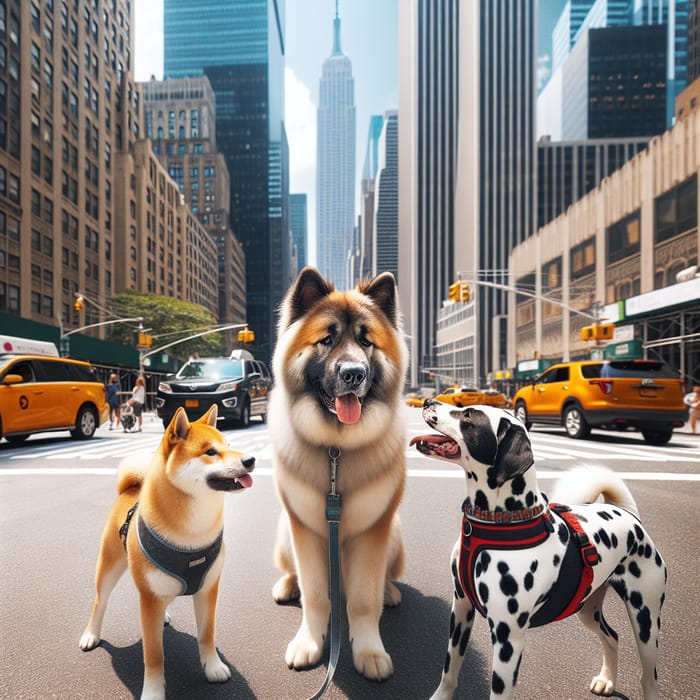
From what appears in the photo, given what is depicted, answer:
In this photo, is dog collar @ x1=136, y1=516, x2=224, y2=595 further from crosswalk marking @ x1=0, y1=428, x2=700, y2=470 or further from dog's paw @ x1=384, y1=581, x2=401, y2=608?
crosswalk marking @ x1=0, y1=428, x2=700, y2=470

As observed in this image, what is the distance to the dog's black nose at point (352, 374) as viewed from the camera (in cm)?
183

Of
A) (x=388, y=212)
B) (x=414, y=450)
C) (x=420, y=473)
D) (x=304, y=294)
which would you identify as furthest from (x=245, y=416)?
(x=388, y=212)

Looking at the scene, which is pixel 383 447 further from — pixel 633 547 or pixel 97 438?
pixel 97 438

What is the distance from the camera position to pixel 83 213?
133ft

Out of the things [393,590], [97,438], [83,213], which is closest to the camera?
[393,590]

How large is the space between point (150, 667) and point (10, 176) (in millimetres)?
37895

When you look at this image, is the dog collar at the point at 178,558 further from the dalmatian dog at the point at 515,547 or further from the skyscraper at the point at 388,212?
the skyscraper at the point at 388,212

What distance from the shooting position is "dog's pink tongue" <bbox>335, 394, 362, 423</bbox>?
6.22ft

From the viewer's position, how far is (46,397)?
385 inches

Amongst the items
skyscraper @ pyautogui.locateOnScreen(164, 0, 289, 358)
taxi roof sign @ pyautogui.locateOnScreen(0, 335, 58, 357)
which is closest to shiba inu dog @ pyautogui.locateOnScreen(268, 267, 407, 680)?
taxi roof sign @ pyautogui.locateOnScreen(0, 335, 58, 357)

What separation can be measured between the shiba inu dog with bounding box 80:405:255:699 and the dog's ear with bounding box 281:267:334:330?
58cm

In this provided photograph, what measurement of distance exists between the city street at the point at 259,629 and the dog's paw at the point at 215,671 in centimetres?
3

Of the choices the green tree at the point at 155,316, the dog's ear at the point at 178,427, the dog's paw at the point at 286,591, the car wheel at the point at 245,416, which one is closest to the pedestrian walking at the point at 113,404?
the car wheel at the point at 245,416

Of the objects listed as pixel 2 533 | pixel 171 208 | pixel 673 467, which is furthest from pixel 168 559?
pixel 171 208
